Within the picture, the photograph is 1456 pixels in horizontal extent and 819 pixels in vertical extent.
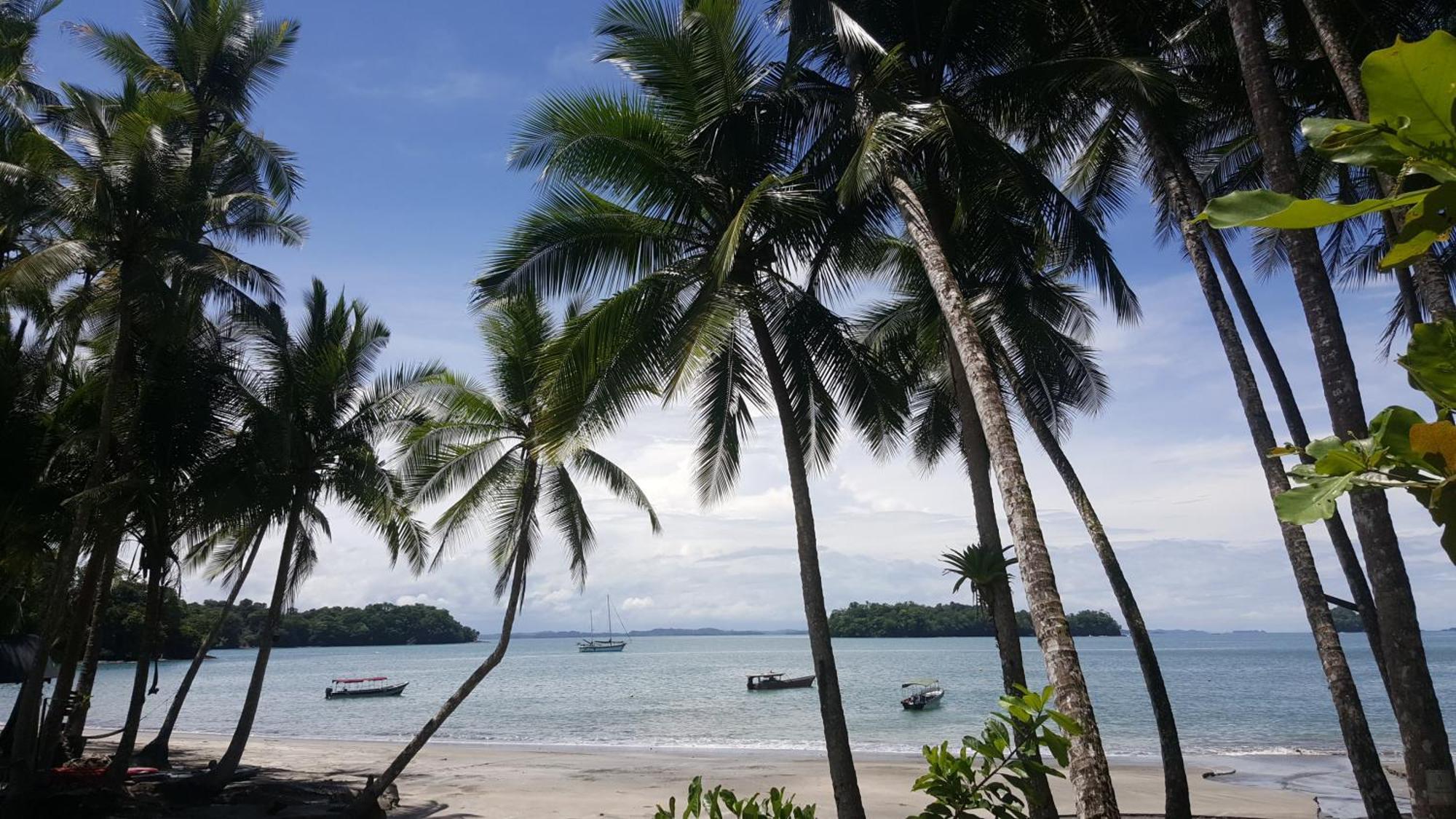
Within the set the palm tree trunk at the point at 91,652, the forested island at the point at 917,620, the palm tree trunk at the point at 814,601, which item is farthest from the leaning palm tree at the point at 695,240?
the forested island at the point at 917,620

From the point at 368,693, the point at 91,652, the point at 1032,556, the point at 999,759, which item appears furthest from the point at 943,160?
the point at 368,693

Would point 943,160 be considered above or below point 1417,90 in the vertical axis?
above

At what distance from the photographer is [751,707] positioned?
42.0 meters

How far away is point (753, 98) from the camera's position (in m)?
10.0

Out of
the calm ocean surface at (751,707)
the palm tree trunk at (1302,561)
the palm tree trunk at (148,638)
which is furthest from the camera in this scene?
the calm ocean surface at (751,707)

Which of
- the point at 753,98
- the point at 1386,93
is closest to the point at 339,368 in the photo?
the point at 753,98

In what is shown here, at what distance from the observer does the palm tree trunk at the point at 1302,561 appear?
26.3 feet

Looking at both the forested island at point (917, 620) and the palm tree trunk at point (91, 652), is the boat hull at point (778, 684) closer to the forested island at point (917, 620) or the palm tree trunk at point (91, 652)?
the palm tree trunk at point (91, 652)

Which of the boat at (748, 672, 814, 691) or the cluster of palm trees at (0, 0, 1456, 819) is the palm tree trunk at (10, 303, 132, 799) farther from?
the boat at (748, 672, 814, 691)

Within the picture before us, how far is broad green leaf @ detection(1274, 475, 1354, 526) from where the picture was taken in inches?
36.9

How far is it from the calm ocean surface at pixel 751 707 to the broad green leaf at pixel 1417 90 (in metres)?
28.5

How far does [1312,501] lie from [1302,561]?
31.6ft

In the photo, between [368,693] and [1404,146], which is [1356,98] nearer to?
[1404,146]

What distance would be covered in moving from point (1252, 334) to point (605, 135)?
8148mm
